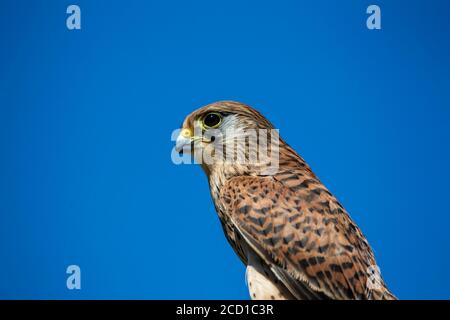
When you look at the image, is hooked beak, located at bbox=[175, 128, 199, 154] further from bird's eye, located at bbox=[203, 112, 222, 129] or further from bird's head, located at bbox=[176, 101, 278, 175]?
bird's eye, located at bbox=[203, 112, 222, 129]

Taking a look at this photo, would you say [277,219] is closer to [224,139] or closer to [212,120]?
[224,139]

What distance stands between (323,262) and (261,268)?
435 mm

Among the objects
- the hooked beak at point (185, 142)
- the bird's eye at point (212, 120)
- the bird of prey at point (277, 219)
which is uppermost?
the bird's eye at point (212, 120)

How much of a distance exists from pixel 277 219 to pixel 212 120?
1018 millimetres

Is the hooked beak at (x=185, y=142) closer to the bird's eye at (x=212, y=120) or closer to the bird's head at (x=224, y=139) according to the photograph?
the bird's head at (x=224, y=139)

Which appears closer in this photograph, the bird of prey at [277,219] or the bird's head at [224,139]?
the bird of prey at [277,219]

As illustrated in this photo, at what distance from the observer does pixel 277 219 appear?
11.8ft

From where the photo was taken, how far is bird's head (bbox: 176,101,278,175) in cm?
401

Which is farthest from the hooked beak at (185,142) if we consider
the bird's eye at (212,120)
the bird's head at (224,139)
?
the bird's eye at (212,120)

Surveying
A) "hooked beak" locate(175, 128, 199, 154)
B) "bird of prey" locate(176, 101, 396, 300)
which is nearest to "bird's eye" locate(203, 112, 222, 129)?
"bird of prey" locate(176, 101, 396, 300)

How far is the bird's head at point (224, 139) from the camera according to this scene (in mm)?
4008

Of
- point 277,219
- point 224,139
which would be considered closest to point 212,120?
point 224,139

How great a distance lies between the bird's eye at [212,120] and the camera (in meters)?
4.08

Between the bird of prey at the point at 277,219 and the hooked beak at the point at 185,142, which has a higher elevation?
the hooked beak at the point at 185,142
